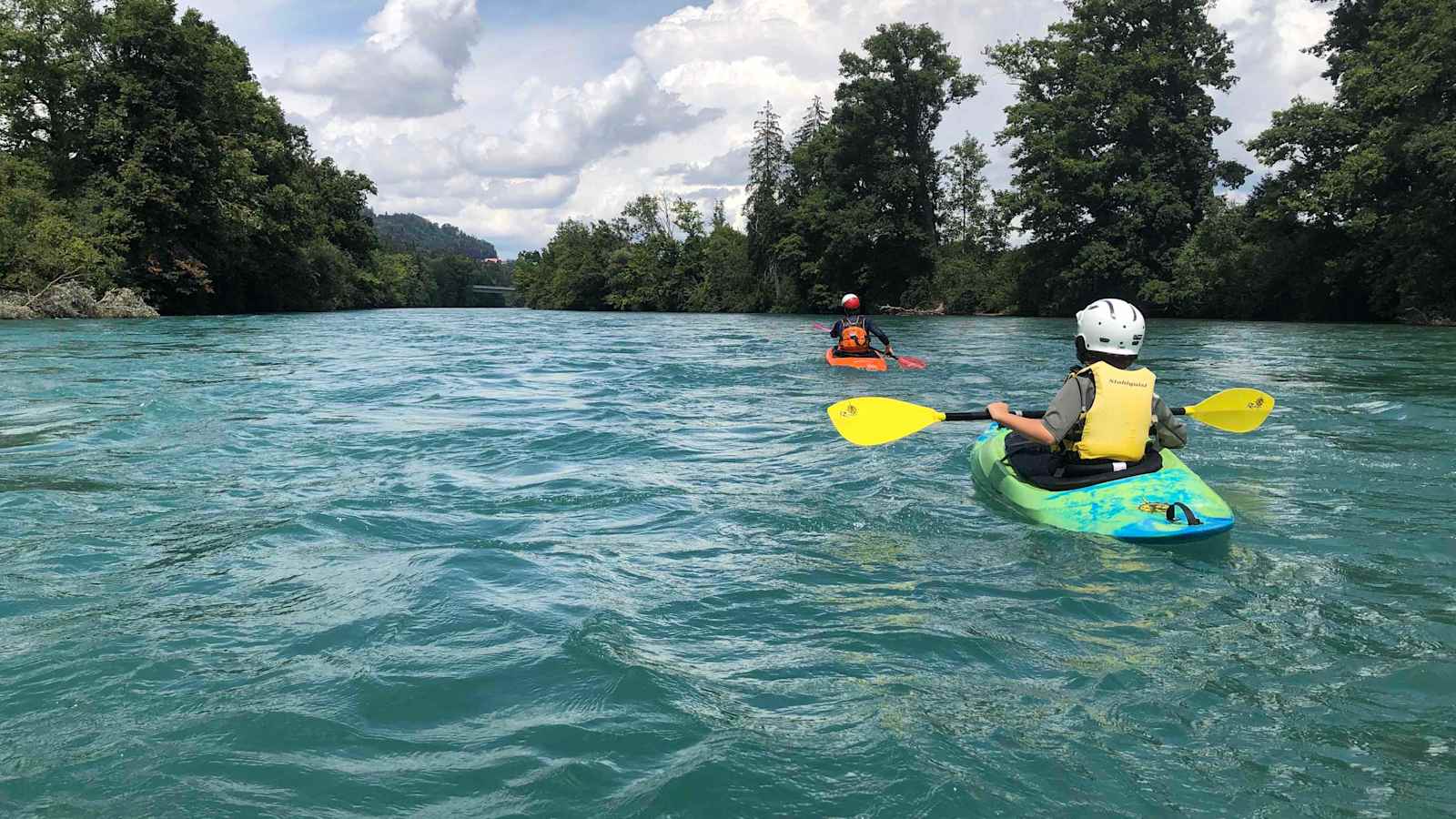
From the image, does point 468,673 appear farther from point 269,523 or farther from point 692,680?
point 269,523

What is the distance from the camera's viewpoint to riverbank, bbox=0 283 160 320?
1051 inches

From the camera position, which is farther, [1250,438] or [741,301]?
[741,301]

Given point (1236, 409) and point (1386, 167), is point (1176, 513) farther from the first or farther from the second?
point (1386, 167)

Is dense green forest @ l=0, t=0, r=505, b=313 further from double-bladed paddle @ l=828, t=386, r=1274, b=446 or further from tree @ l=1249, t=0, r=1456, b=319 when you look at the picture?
tree @ l=1249, t=0, r=1456, b=319

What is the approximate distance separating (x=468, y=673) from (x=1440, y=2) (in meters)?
32.3

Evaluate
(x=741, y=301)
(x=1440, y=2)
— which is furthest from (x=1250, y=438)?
(x=741, y=301)

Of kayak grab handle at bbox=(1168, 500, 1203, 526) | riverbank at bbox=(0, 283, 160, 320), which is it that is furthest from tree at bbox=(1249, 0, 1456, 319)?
riverbank at bbox=(0, 283, 160, 320)

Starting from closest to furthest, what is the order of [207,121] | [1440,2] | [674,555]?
[674,555] → [1440,2] → [207,121]

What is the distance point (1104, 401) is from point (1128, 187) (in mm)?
35903

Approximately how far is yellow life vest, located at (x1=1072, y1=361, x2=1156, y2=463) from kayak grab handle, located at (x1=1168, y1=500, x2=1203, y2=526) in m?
0.51

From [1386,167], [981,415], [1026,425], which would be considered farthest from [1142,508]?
[1386,167]

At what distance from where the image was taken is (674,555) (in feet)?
16.9

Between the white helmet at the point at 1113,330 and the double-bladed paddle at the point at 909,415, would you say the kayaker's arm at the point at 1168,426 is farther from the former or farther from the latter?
the double-bladed paddle at the point at 909,415

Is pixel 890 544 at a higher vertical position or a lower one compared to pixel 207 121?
lower
